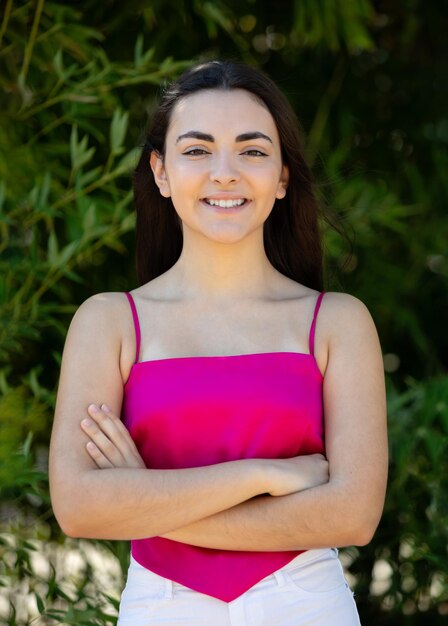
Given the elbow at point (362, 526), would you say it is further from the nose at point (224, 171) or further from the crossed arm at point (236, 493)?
the nose at point (224, 171)

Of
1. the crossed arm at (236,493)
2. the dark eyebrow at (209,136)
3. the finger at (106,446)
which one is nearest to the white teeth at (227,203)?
the dark eyebrow at (209,136)

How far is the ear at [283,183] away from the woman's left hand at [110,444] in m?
0.58

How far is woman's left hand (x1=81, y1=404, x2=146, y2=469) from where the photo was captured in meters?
2.09

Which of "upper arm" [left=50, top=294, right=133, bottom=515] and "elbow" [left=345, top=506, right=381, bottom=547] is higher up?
"upper arm" [left=50, top=294, right=133, bottom=515]

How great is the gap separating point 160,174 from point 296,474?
2.22ft

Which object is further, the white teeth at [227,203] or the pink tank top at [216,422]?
the white teeth at [227,203]

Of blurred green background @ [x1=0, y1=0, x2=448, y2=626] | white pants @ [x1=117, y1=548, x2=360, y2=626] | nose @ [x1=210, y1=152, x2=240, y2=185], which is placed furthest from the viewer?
blurred green background @ [x1=0, y1=0, x2=448, y2=626]

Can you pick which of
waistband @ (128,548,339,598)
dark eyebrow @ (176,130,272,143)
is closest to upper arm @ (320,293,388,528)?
waistband @ (128,548,339,598)

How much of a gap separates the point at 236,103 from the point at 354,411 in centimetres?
61

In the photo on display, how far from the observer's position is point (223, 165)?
84.7 inches

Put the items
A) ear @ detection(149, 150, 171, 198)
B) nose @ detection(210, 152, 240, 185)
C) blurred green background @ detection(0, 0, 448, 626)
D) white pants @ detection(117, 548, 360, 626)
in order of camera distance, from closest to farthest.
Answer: white pants @ detection(117, 548, 360, 626) → nose @ detection(210, 152, 240, 185) → ear @ detection(149, 150, 171, 198) → blurred green background @ detection(0, 0, 448, 626)

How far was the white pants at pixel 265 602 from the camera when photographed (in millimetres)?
2008

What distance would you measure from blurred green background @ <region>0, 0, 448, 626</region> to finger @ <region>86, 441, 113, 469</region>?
2.27 ft

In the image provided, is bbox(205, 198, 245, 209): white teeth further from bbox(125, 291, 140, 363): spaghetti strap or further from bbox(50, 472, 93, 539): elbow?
bbox(50, 472, 93, 539): elbow
